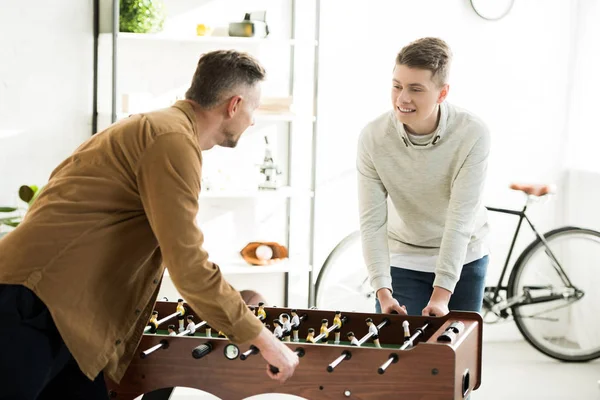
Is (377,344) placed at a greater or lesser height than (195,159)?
lesser

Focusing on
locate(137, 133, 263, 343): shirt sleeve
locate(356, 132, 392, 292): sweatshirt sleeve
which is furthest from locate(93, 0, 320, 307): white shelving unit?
locate(137, 133, 263, 343): shirt sleeve

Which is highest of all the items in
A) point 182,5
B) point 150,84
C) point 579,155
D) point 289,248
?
point 182,5

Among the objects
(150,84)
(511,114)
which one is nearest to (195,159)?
(150,84)

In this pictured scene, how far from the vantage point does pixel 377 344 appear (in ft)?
8.26

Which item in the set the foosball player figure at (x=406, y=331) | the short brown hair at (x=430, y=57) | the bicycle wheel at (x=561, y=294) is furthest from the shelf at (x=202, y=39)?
the foosball player figure at (x=406, y=331)

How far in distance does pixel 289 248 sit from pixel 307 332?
2.09m

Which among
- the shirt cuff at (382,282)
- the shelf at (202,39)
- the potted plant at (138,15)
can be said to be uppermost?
the potted plant at (138,15)

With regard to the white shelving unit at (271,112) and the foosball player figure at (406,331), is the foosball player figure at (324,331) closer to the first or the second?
the foosball player figure at (406,331)

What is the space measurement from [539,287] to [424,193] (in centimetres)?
207

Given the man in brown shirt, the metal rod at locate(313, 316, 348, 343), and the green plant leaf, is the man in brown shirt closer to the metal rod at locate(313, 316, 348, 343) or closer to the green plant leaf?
the metal rod at locate(313, 316, 348, 343)

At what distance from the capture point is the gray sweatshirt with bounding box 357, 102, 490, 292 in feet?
9.41

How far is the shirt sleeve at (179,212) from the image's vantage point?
6.75 ft

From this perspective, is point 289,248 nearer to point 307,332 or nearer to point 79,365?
point 307,332

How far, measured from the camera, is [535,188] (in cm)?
468
